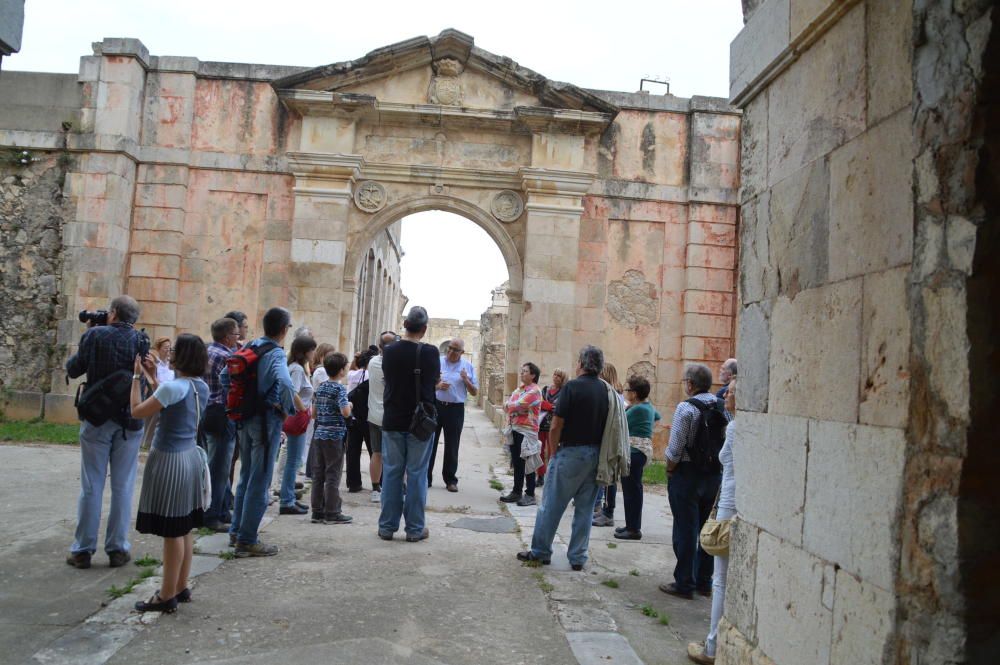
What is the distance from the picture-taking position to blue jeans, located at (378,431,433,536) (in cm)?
599

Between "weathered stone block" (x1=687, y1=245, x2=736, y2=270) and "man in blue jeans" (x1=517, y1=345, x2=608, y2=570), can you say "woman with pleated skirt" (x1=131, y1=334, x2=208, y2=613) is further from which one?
"weathered stone block" (x1=687, y1=245, x2=736, y2=270)

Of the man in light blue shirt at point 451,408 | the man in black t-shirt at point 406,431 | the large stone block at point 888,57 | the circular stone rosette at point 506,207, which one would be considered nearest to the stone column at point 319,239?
the circular stone rosette at point 506,207

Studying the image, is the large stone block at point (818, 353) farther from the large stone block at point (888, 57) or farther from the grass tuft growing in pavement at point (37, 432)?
the grass tuft growing in pavement at point (37, 432)

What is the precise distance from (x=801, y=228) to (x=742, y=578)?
1.57m

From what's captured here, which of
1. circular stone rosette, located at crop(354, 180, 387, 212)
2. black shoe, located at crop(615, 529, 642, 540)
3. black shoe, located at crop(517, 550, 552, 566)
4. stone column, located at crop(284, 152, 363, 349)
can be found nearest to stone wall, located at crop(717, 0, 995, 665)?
black shoe, located at crop(517, 550, 552, 566)

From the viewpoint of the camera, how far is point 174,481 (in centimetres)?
400

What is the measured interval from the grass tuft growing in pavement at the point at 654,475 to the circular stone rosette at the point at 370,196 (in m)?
6.12

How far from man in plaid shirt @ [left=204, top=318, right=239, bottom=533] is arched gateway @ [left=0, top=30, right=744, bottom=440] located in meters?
Answer: 5.98

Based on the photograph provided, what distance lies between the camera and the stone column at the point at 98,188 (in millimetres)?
12148

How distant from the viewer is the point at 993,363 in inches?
82.7

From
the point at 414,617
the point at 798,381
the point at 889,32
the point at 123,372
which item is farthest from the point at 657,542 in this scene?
the point at 889,32

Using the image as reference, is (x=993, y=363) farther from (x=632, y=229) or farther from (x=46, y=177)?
(x=46, y=177)

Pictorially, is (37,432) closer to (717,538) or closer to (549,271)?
(549,271)

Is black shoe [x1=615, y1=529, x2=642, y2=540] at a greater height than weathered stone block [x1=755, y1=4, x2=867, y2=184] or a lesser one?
lesser
